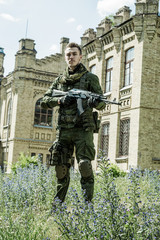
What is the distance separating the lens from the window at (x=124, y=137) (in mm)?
18359

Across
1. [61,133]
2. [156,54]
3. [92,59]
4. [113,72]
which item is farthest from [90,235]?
[92,59]

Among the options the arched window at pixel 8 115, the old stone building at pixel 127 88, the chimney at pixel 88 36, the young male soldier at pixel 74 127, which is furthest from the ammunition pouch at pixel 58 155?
the arched window at pixel 8 115

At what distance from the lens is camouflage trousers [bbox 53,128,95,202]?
4734 millimetres

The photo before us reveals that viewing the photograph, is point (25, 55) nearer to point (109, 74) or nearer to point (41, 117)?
point (41, 117)

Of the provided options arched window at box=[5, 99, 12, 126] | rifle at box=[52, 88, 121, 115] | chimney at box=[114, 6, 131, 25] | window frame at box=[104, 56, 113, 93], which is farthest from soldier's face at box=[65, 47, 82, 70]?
arched window at box=[5, 99, 12, 126]

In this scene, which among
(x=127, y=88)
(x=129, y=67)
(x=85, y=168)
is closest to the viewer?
(x=85, y=168)

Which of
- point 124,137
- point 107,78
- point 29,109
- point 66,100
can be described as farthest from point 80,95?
point 29,109

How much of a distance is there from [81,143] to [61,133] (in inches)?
16.4

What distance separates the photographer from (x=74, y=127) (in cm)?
500

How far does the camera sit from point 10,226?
3.79m

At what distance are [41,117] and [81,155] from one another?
23964mm

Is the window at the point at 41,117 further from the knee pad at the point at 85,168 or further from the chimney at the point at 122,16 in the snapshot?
the knee pad at the point at 85,168

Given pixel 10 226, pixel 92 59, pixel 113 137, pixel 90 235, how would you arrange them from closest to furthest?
pixel 90 235, pixel 10 226, pixel 113 137, pixel 92 59

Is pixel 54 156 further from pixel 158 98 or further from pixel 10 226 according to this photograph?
pixel 158 98
